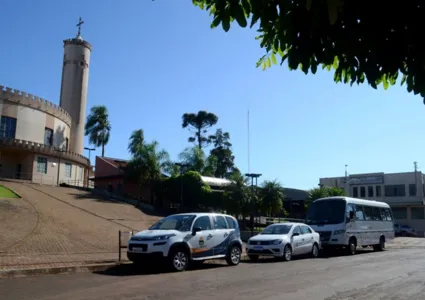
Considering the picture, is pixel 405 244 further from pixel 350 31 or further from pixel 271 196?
pixel 350 31

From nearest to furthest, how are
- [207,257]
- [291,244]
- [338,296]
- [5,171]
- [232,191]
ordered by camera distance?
[338,296] → [207,257] → [291,244] → [232,191] → [5,171]

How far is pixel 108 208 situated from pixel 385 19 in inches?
1339

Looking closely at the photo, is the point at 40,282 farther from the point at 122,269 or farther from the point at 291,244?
the point at 291,244

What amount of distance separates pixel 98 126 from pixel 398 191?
46044 mm

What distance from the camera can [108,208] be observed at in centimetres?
3559

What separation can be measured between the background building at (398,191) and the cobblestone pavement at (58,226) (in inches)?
1687

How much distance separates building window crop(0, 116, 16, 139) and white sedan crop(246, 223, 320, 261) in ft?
111

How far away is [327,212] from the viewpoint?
24.6 m

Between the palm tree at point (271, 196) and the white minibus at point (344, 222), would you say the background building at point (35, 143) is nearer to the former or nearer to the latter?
the palm tree at point (271, 196)

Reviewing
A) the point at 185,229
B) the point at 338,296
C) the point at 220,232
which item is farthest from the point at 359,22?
the point at 220,232

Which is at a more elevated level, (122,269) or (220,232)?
(220,232)

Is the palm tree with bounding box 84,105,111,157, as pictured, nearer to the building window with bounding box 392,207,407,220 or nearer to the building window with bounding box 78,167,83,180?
the building window with bounding box 78,167,83,180

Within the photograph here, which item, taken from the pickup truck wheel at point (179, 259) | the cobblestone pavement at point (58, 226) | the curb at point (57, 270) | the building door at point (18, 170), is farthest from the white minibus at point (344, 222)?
the building door at point (18, 170)

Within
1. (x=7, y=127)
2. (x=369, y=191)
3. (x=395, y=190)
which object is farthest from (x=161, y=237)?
(x=369, y=191)
